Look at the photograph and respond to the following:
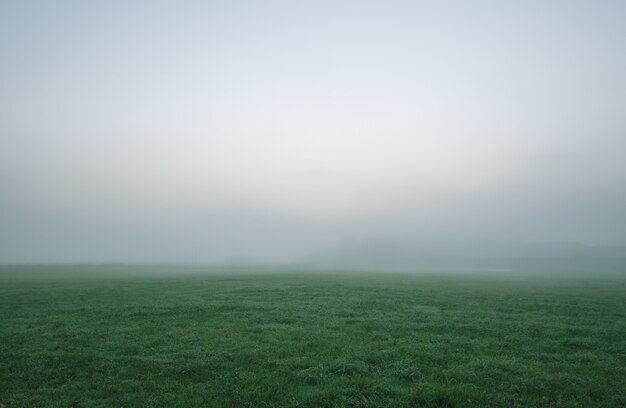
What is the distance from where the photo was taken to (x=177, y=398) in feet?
35.0

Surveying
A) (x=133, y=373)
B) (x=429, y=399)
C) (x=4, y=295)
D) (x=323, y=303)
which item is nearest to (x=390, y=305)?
(x=323, y=303)

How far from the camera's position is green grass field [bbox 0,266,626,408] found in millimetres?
10750

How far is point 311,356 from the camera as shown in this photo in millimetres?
14047

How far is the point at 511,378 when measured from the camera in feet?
38.8

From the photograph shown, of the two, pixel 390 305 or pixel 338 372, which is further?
pixel 390 305

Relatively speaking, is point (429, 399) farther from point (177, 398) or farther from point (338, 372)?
point (177, 398)

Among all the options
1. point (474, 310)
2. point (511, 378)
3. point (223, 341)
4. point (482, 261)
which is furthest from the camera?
point (482, 261)

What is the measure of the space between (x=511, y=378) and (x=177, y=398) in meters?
10.3

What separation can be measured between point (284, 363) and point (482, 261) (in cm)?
17634

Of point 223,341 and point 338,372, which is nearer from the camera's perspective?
point 338,372

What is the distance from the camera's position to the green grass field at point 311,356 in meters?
10.8

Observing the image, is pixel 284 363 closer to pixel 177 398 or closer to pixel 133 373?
pixel 177 398

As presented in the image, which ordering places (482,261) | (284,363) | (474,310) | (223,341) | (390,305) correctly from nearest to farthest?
(284,363) → (223,341) → (474,310) → (390,305) → (482,261)

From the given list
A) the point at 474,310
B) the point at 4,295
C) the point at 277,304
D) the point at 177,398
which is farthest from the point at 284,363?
the point at 4,295
